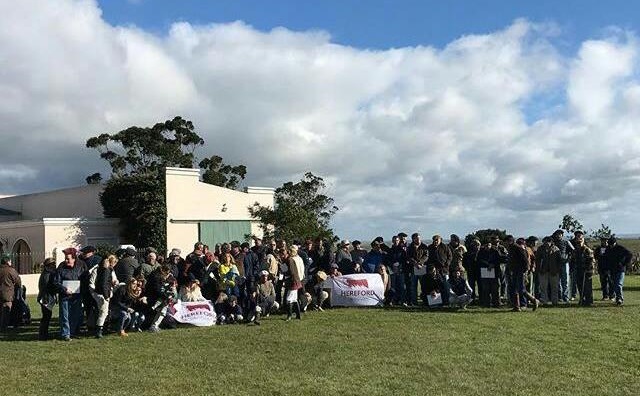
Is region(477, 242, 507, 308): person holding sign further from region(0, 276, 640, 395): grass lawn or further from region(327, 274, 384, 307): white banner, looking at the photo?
region(327, 274, 384, 307): white banner

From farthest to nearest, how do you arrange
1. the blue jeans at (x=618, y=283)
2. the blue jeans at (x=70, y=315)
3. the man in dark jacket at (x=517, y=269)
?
the blue jeans at (x=618, y=283)
the man in dark jacket at (x=517, y=269)
the blue jeans at (x=70, y=315)

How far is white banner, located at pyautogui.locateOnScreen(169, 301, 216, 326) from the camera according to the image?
13.8 meters

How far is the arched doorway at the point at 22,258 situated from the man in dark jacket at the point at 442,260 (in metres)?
19.4

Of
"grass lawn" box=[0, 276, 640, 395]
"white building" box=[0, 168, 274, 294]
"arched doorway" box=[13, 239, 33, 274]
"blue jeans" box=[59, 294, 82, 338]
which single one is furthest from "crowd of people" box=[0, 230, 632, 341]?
"white building" box=[0, 168, 274, 294]

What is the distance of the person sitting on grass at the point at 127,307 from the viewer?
1288 centimetres

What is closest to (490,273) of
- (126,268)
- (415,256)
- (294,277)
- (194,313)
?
(415,256)

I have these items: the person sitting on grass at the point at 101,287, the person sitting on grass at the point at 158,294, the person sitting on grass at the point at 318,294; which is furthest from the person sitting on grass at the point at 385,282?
the person sitting on grass at the point at 101,287

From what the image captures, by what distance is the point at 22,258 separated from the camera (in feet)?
97.5

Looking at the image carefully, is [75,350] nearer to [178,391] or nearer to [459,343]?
[178,391]

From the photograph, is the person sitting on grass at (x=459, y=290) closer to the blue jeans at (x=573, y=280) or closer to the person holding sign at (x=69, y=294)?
the blue jeans at (x=573, y=280)

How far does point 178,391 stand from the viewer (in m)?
8.50

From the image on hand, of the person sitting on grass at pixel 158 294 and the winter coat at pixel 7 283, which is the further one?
the winter coat at pixel 7 283

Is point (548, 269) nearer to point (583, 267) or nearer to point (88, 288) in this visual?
point (583, 267)

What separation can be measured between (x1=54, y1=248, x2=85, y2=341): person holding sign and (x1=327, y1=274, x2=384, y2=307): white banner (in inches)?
244
